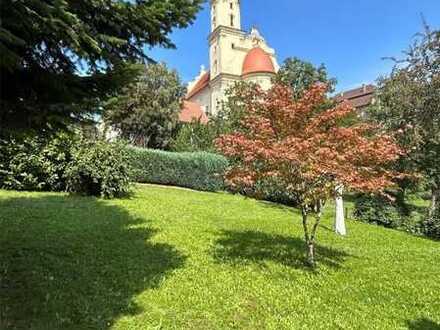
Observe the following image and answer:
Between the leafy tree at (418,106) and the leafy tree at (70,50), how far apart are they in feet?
42.0

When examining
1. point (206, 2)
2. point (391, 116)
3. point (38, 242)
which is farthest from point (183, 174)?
point (206, 2)

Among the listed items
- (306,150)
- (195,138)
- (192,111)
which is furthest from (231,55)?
(306,150)

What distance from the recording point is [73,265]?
7262 mm

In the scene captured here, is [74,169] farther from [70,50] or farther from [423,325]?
[423,325]

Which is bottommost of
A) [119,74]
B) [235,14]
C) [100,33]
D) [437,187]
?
[437,187]

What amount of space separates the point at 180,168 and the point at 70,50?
16.0 m

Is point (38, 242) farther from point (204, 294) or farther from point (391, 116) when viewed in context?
point (391, 116)

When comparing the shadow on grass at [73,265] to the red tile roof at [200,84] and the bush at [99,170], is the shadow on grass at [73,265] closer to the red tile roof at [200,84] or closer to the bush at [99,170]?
the bush at [99,170]

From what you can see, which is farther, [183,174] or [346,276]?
[183,174]

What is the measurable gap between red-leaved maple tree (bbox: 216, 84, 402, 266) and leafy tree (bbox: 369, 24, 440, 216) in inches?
338

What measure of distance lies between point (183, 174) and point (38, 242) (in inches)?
496

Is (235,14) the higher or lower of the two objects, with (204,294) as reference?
higher

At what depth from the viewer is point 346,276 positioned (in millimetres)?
7699

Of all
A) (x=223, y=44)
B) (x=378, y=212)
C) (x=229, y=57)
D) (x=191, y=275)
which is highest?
(x=223, y=44)
